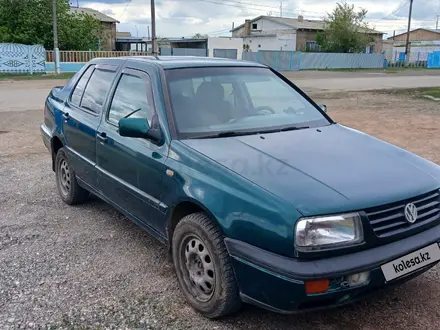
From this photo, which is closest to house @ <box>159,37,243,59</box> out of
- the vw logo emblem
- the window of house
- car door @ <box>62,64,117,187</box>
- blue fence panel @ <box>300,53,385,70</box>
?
blue fence panel @ <box>300,53,385,70</box>

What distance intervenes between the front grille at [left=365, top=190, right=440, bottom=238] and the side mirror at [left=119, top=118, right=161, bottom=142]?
1616 mm

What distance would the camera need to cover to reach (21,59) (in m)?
28.6

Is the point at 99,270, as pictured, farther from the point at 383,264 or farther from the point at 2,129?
the point at 2,129

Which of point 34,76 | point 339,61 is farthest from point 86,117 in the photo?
point 339,61

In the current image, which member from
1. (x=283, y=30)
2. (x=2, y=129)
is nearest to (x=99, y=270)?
(x=2, y=129)

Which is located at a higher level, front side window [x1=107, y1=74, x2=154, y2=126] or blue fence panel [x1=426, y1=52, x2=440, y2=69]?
blue fence panel [x1=426, y1=52, x2=440, y2=69]

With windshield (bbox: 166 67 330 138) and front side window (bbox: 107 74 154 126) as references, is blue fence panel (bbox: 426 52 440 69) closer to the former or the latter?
windshield (bbox: 166 67 330 138)

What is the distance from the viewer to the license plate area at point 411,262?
2.60m

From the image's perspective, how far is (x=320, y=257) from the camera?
249 cm

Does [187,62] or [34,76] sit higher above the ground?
[187,62]

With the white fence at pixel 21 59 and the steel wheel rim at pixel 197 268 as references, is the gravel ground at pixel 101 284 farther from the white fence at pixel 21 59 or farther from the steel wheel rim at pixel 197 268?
the white fence at pixel 21 59

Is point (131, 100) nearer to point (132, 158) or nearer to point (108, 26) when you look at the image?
point (132, 158)

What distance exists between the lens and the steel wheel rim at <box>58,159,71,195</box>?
5.12 m

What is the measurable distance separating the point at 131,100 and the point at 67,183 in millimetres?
1782
